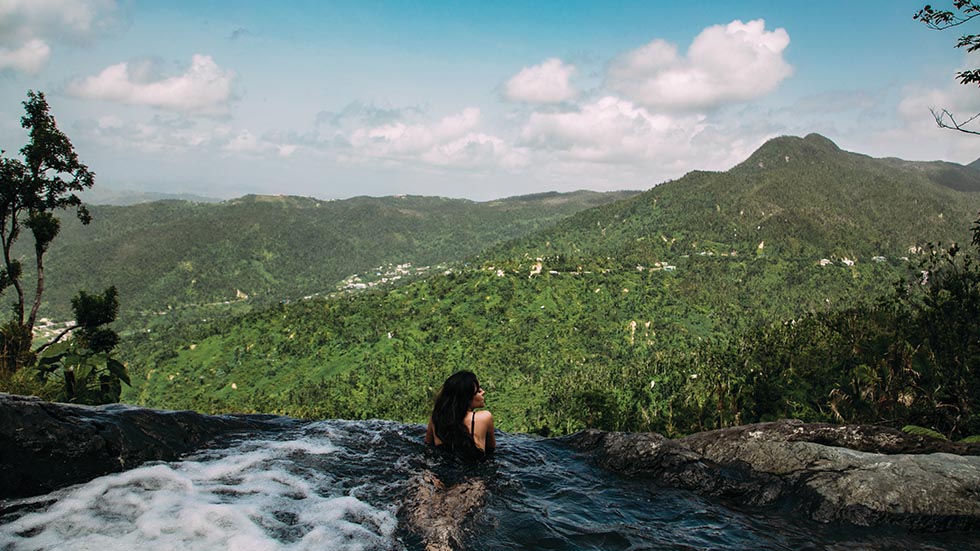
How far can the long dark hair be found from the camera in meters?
10.2

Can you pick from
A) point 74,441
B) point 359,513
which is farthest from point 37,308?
point 359,513

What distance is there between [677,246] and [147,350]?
6448 inches

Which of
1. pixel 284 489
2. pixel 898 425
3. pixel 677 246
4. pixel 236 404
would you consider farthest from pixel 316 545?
pixel 677 246

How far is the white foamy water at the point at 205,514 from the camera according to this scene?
6.75 m

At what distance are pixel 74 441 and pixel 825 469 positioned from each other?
41.7ft

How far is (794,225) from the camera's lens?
554ft

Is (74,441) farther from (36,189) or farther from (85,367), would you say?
(36,189)

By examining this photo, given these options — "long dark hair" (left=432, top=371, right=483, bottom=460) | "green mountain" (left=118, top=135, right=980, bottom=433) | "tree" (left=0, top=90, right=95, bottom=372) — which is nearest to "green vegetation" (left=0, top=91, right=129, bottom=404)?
"tree" (left=0, top=90, right=95, bottom=372)

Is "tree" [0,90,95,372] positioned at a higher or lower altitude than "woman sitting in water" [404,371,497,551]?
higher

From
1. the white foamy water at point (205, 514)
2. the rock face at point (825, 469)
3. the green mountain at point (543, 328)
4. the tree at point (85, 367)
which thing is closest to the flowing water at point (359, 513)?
the white foamy water at point (205, 514)

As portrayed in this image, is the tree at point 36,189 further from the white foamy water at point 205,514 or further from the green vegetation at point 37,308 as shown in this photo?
the white foamy water at point 205,514

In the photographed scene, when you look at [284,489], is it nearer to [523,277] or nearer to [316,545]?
[316,545]

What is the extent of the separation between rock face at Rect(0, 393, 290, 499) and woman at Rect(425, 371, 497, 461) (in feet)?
16.7

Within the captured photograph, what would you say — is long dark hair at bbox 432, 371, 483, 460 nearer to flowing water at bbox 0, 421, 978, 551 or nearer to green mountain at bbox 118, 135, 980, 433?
flowing water at bbox 0, 421, 978, 551
